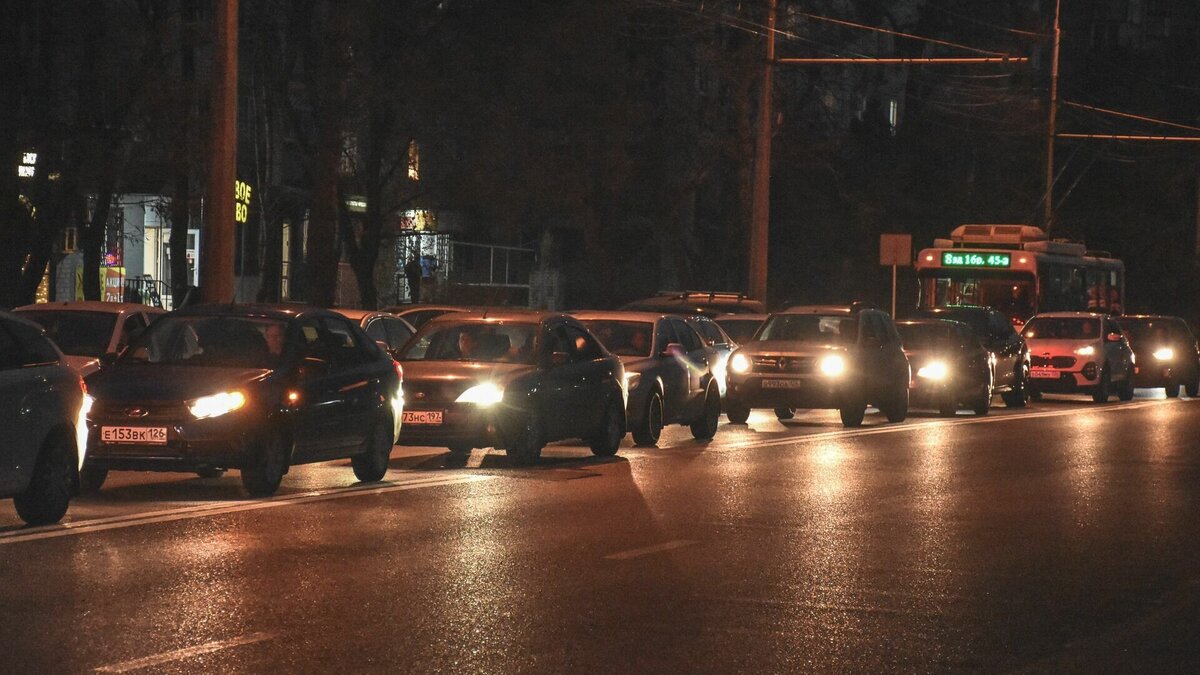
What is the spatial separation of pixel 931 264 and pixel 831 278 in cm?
1763

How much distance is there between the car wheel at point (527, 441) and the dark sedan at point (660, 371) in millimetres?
3086

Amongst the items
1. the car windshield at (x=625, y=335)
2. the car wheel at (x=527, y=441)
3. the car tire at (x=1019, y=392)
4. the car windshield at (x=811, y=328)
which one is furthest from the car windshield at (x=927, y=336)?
the car wheel at (x=527, y=441)

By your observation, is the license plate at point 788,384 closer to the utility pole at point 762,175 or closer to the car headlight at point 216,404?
the utility pole at point 762,175

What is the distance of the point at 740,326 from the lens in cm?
3297

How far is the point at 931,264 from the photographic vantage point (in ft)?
143

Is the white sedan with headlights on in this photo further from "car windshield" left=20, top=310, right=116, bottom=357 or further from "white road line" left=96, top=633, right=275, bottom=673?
"white road line" left=96, top=633, right=275, bottom=673

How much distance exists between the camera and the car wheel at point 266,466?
15.7m

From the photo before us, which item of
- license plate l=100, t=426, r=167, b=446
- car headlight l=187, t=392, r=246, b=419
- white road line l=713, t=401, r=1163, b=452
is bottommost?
white road line l=713, t=401, r=1163, b=452

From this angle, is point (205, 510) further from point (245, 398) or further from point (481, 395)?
point (481, 395)

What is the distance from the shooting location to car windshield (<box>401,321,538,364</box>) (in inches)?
786

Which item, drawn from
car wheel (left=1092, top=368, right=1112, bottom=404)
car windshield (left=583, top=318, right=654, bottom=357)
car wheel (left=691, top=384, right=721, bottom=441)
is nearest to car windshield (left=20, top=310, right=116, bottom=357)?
car windshield (left=583, top=318, right=654, bottom=357)

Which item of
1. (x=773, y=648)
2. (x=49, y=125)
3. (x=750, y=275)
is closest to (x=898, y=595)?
(x=773, y=648)

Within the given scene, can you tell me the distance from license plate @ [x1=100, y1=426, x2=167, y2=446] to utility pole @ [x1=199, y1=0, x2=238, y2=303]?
7.75m

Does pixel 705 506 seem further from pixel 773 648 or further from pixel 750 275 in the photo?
pixel 750 275
